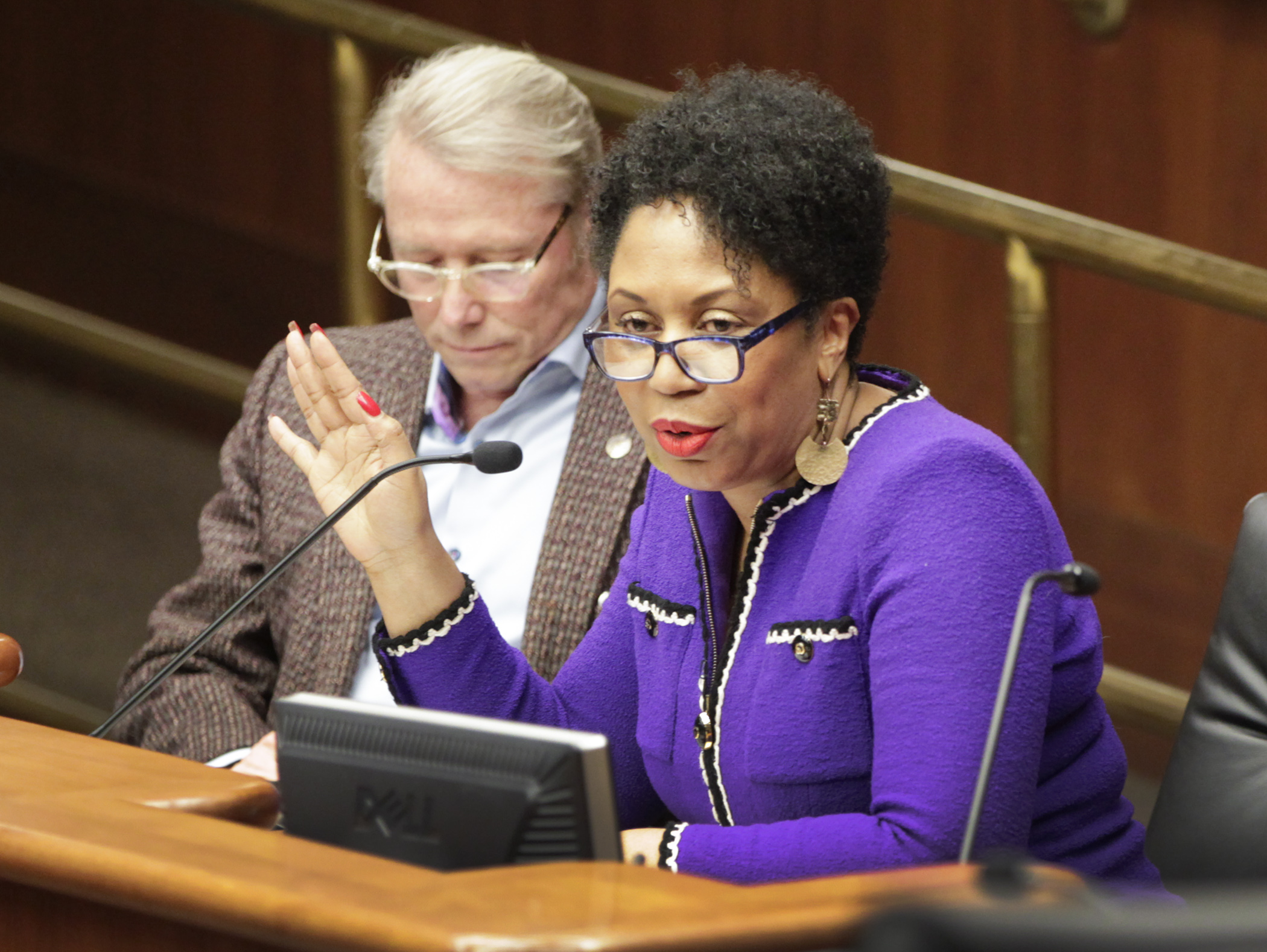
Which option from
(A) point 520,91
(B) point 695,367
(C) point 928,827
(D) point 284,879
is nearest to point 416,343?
(A) point 520,91

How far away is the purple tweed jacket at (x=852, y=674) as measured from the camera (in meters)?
1.28

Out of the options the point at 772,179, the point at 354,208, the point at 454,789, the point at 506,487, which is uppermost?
the point at 772,179

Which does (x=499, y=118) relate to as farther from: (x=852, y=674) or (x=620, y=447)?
(x=852, y=674)

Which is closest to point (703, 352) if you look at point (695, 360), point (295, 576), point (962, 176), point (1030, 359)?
point (695, 360)

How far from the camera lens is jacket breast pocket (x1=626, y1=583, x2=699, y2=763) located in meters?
1.51

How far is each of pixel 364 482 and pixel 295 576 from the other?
1.46 ft

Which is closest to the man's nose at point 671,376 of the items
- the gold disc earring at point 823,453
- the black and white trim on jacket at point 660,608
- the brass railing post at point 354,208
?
the gold disc earring at point 823,453

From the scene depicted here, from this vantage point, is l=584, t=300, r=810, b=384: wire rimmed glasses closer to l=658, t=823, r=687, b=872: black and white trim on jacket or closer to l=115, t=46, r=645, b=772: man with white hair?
l=658, t=823, r=687, b=872: black and white trim on jacket

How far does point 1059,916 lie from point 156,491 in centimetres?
300

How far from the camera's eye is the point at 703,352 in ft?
4.62

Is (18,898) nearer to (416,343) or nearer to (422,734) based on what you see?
(422,734)

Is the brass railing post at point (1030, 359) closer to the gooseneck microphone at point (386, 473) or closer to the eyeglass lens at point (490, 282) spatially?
the eyeglass lens at point (490, 282)

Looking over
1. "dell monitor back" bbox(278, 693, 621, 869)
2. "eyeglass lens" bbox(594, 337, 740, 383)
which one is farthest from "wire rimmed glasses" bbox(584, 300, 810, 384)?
"dell monitor back" bbox(278, 693, 621, 869)

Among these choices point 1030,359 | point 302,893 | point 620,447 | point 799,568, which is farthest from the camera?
point 1030,359
